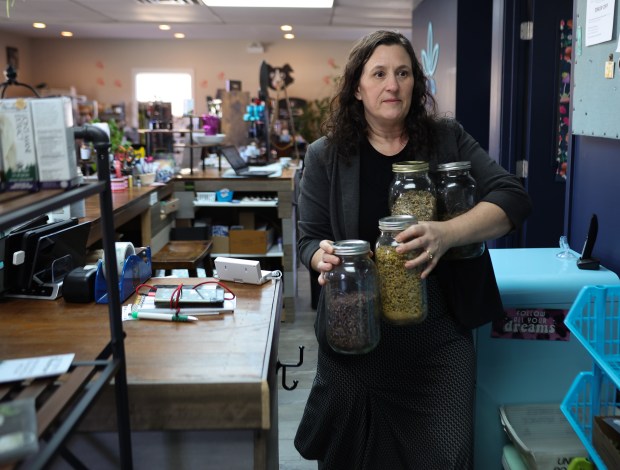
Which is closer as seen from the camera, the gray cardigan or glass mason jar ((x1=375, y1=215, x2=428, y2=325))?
glass mason jar ((x1=375, y1=215, x2=428, y2=325))

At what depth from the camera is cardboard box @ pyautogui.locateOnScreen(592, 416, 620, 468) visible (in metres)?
1.48

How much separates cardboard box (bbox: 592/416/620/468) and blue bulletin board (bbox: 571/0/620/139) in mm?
989

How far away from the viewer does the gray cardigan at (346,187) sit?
5.81 ft

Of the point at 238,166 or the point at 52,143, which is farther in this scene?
the point at 238,166

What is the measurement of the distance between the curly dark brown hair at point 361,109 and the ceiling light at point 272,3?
205 inches

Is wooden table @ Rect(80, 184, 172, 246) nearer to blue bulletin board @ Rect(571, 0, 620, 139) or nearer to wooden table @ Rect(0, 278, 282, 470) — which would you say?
wooden table @ Rect(0, 278, 282, 470)

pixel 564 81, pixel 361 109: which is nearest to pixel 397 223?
pixel 361 109

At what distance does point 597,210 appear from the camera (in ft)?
7.80

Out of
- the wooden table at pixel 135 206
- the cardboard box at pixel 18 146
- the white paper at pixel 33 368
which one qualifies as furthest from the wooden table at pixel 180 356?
the wooden table at pixel 135 206

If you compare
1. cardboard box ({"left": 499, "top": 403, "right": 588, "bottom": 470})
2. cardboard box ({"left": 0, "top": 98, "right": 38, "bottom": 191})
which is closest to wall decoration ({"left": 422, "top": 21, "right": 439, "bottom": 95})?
cardboard box ({"left": 499, "top": 403, "right": 588, "bottom": 470})

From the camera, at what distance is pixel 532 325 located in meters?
2.13

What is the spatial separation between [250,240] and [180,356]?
10.4 ft

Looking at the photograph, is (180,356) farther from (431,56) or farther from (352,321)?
(431,56)

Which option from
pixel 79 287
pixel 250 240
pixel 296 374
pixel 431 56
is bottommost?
pixel 296 374
